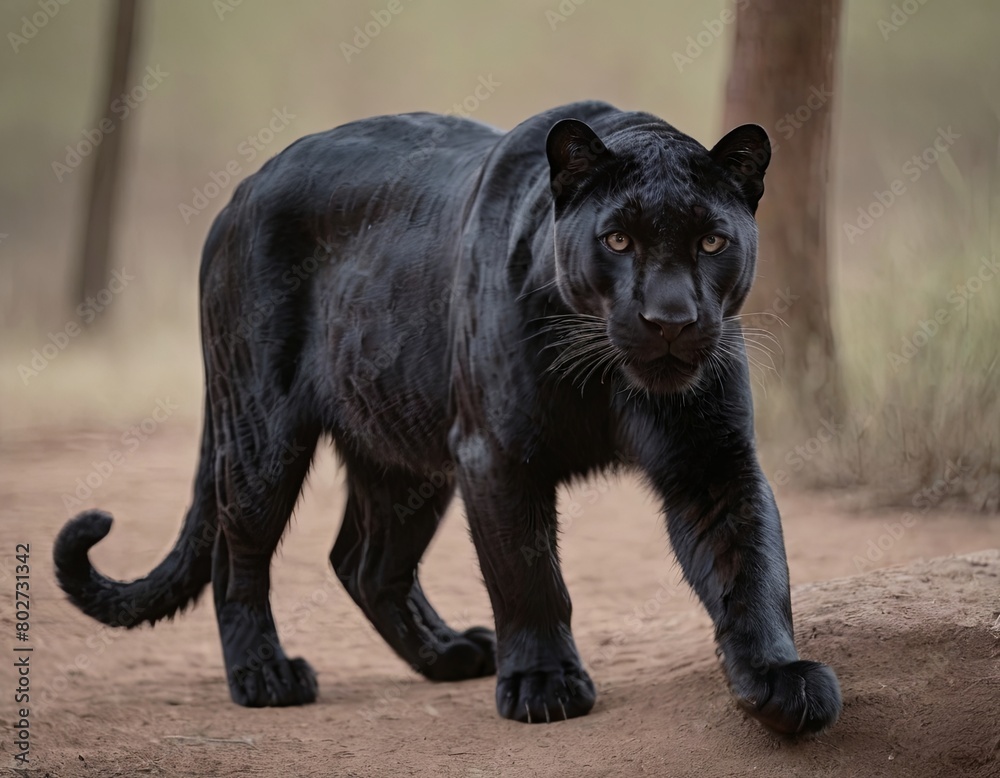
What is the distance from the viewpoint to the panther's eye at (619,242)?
2.91m

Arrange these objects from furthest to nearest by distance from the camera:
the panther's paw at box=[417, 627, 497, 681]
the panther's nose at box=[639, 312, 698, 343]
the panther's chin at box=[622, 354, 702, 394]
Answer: the panther's paw at box=[417, 627, 497, 681]
the panther's chin at box=[622, 354, 702, 394]
the panther's nose at box=[639, 312, 698, 343]

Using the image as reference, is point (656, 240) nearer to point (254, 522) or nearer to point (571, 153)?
point (571, 153)

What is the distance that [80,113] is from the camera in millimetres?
19922

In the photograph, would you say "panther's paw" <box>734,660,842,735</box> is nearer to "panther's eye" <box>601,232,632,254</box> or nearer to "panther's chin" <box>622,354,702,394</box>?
"panther's chin" <box>622,354,702,394</box>

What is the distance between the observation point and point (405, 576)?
4324 mm

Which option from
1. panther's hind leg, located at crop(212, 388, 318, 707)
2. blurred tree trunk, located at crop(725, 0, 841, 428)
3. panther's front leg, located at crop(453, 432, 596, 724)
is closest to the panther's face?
panther's front leg, located at crop(453, 432, 596, 724)

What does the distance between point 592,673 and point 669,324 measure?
1762 millimetres

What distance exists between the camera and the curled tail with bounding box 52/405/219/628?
4.05 m

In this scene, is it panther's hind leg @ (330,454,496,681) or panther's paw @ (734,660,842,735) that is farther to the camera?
panther's hind leg @ (330,454,496,681)

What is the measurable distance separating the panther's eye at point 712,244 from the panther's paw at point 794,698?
3.21 feet

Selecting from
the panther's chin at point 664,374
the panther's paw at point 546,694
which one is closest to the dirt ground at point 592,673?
the panther's paw at point 546,694

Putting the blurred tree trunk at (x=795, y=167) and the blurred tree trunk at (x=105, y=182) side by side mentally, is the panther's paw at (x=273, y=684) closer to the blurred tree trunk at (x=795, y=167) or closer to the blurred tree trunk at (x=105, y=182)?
the blurred tree trunk at (x=795, y=167)

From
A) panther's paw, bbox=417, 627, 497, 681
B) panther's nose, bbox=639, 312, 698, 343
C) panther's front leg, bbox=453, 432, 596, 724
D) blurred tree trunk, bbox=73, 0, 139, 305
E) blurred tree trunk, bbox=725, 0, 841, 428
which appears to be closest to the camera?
panther's nose, bbox=639, 312, 698, 343

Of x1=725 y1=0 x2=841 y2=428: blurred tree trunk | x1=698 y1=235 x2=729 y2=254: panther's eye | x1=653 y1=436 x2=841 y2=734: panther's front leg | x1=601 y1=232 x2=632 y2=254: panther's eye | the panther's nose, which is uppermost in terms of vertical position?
x1=725 y1=0 x2=841 y2=428: blurred tree trunk
